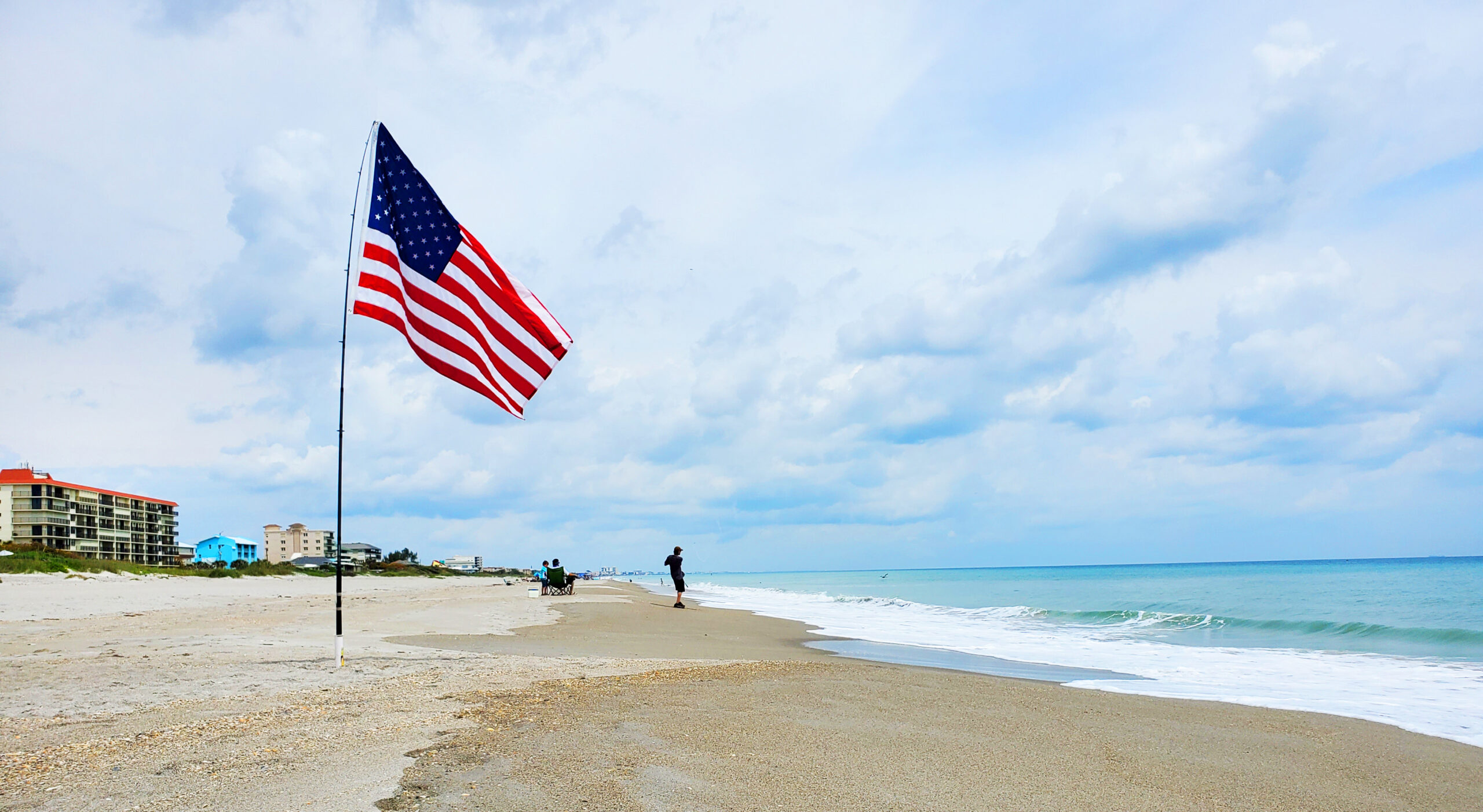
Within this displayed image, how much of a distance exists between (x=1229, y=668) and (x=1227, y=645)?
5.42m

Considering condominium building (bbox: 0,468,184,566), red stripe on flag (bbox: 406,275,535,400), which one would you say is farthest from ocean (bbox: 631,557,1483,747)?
condominium building (bbox: 0,468,184,566)

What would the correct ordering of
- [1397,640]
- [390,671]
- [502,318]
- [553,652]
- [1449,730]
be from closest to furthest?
[1449,730] < [390,671] < [502,318] < [553,652] < [1397,640]

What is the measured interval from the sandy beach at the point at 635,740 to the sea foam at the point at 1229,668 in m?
1.23

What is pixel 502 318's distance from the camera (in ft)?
33.6

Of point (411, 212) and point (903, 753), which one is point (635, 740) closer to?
point (903, 753)

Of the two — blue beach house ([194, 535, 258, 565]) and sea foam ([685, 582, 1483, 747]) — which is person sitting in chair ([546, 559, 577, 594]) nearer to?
sea foam ([685, 582, 1483, 747])

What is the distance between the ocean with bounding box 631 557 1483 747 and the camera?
10.1m

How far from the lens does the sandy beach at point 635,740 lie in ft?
15.6

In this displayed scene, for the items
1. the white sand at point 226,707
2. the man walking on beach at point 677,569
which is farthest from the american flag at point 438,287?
the man walking on beach at point 677,569

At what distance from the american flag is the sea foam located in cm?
801

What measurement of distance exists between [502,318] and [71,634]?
10046 mm

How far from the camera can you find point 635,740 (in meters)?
5.92

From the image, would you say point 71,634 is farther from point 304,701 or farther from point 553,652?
point 304,701

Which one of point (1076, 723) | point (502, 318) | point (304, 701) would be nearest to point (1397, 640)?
point (1076, 723)
